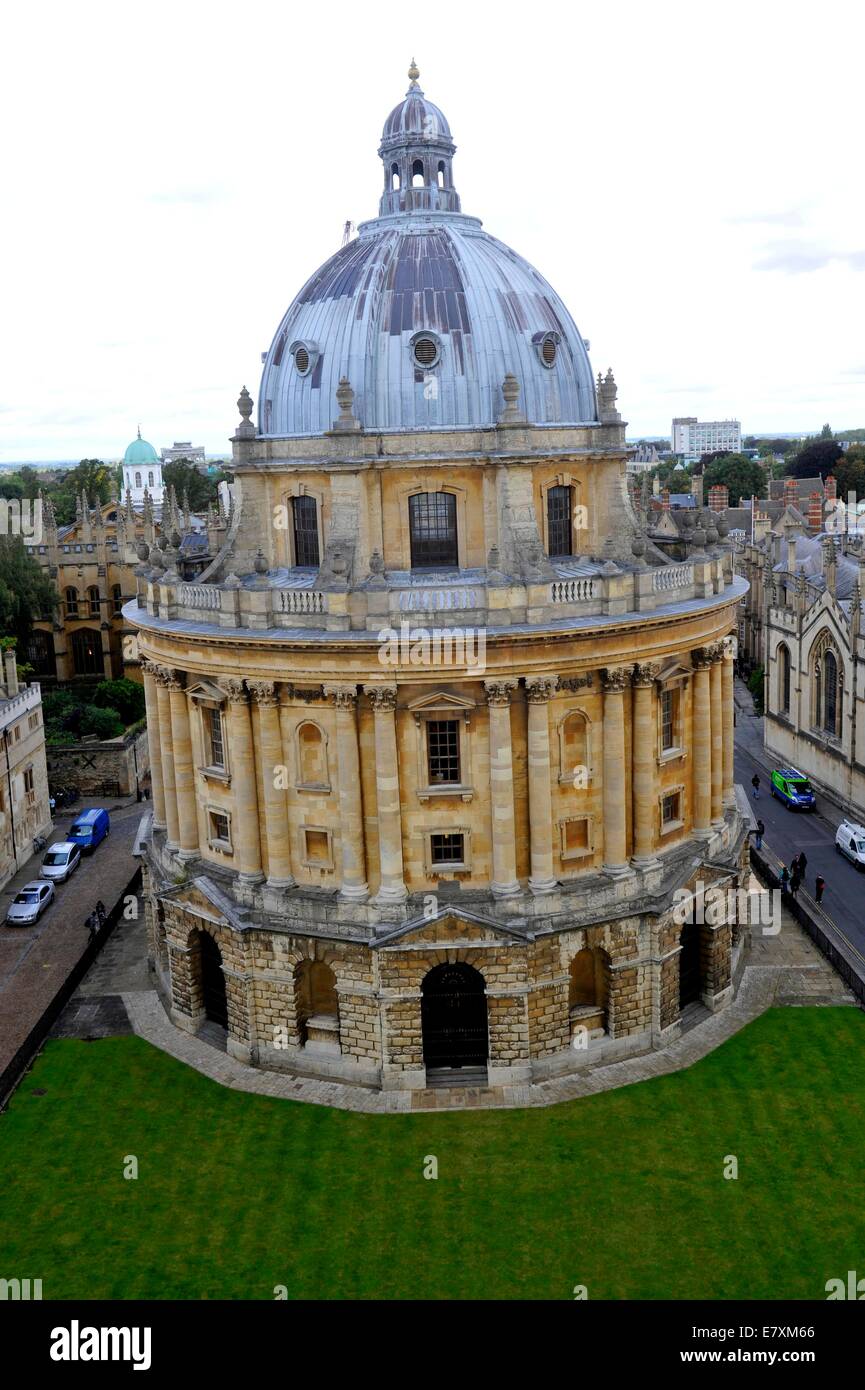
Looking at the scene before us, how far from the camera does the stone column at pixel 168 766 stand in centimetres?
4159

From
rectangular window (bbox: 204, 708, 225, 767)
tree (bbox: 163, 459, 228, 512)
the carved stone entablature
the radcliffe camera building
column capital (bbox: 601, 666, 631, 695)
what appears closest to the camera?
the radcliffe camera building

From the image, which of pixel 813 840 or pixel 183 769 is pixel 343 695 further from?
pixel 813 840

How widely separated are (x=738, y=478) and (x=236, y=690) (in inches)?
5889

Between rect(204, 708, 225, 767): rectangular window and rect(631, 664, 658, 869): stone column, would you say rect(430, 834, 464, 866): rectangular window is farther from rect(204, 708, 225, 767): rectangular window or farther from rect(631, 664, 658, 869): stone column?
rect(204, 708, 225, 767): rectangular window

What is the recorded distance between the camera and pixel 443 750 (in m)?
36.4

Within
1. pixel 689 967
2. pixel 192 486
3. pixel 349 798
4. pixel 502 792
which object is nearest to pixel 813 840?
pixel 689 967

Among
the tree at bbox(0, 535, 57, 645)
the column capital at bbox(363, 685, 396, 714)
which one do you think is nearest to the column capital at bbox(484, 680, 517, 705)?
the column capital at bbox(363, 685, 396, 714)

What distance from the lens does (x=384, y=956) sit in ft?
118

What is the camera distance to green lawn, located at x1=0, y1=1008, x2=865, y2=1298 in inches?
1140

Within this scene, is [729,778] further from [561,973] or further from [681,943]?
[561,973]

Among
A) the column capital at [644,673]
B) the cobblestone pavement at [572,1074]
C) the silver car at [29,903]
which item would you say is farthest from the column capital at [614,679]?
the silver car at [29,903]

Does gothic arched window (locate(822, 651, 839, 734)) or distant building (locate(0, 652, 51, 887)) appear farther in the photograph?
gothic arched window (locate(822, 651, 839, 734))

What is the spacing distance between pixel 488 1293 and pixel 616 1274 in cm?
328

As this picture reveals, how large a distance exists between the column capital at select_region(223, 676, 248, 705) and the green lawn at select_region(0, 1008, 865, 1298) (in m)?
12.8
